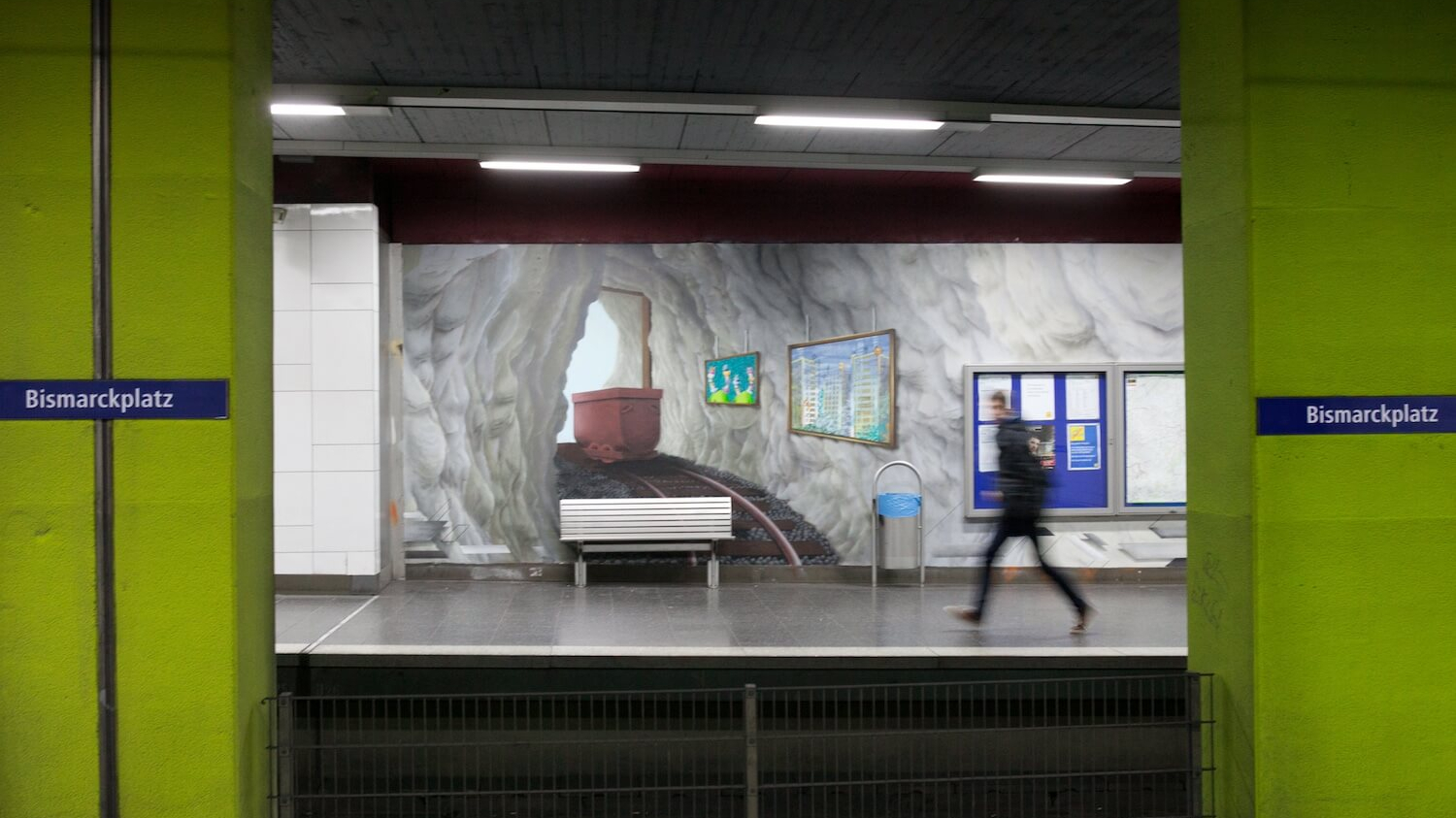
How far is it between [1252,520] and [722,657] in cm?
316

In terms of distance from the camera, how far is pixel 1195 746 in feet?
14.6

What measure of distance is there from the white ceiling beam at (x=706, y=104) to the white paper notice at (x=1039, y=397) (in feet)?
9.21

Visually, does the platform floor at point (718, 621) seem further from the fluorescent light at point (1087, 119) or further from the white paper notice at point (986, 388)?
the fluorescent light at point (1087, 119)

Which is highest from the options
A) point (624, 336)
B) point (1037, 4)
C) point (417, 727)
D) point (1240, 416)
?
point (1037, 4)

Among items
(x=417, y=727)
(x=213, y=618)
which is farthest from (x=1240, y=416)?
(x=417, y=727)

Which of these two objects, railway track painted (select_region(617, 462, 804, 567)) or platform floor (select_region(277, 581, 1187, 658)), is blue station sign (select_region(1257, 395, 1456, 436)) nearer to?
platform floor (select_region(277, 581, 1187, 658))

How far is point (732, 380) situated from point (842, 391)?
3.50ft

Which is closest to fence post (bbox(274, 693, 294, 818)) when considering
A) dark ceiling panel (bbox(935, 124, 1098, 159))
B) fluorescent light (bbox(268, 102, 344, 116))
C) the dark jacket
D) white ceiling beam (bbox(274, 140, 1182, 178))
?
fluorescent light (bbox(268, 102, 344, 116))

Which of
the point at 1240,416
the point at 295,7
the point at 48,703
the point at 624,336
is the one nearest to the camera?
the point at 48,703

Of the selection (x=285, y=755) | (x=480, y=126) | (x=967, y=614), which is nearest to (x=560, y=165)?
(x=480, y=126)

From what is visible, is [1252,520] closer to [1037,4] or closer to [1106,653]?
[1106,653]

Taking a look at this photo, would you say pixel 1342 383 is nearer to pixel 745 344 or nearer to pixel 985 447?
pixel 985 447

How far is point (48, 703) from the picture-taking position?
395 cm

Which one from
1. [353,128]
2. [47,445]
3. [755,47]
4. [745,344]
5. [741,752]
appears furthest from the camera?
[745,344]
